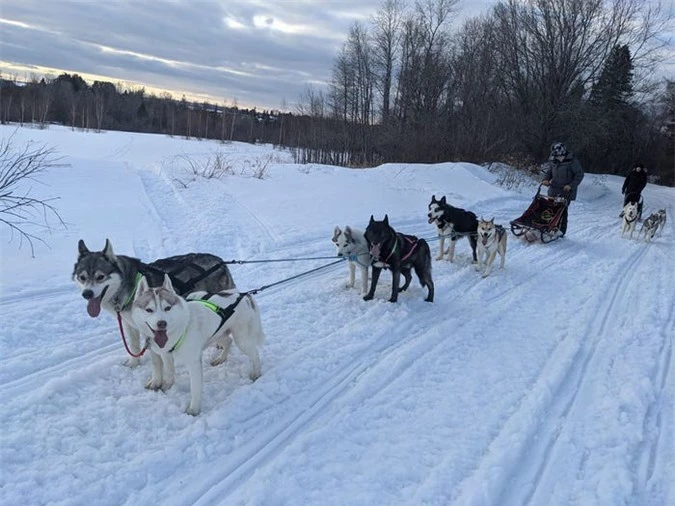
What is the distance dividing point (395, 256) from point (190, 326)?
127 inches

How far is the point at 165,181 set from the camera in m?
15.1

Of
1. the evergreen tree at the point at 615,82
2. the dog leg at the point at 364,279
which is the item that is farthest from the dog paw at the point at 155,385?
the evergreen tree at the point at 615,82

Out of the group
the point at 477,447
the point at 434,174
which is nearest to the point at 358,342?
the point at 477,447

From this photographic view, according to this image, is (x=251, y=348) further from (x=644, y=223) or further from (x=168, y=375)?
(x=644, y=223)

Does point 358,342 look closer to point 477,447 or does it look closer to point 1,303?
point 477,447

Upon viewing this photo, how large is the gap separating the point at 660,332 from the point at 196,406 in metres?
5.29

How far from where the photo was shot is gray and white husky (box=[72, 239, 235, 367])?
3.81 metres

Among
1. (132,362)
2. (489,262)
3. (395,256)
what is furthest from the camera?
(489,262)

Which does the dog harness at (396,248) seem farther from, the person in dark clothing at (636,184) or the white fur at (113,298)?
the person in dark clothing at (636,184)

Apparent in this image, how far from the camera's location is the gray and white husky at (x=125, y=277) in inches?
150

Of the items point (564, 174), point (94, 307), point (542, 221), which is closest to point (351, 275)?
point (94, 307)

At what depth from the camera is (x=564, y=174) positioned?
446 inches

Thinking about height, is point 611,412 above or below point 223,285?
below

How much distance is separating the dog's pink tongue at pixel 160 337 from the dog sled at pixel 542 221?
28.1 ft
